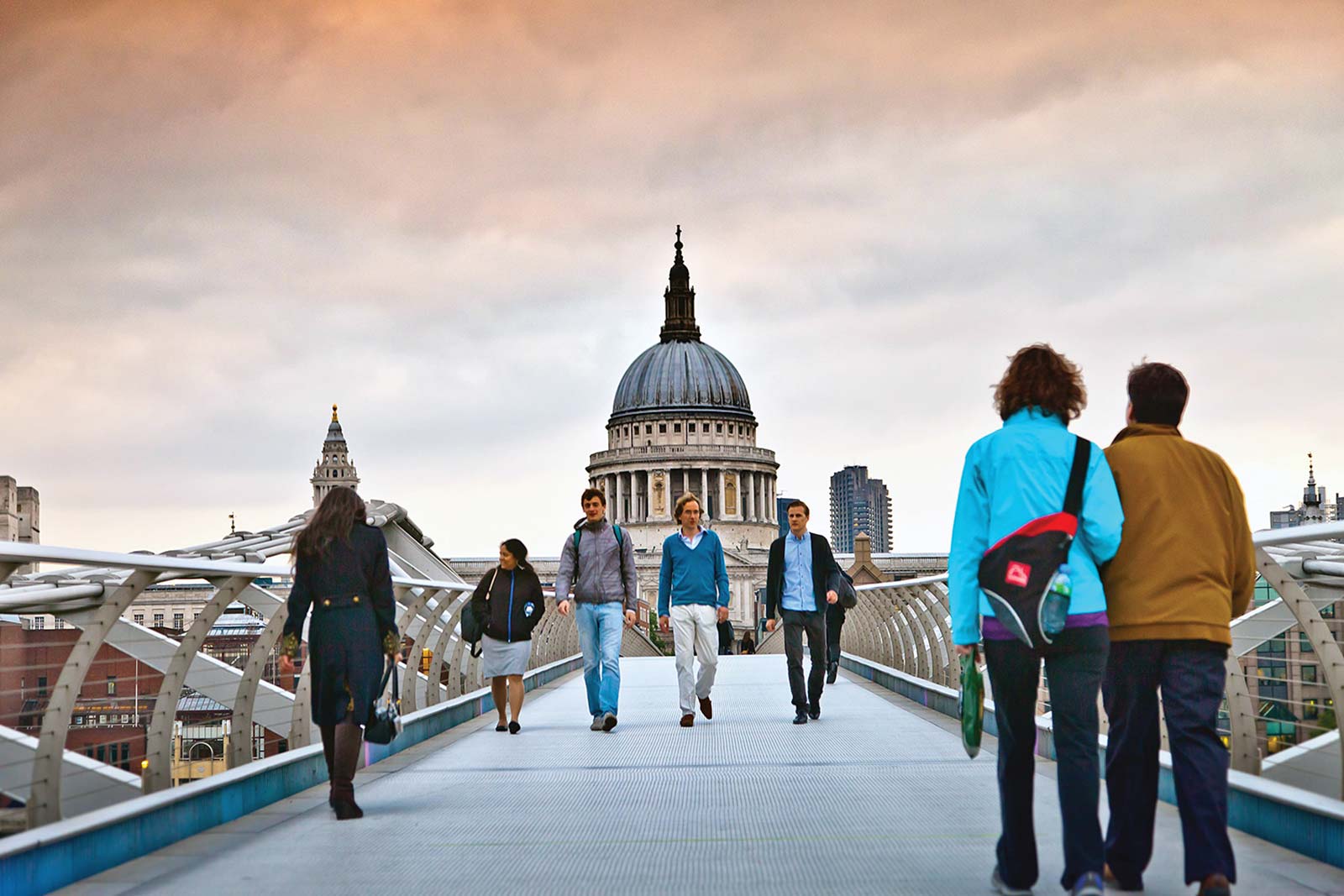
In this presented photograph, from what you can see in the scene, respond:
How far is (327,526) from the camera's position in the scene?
8398mm

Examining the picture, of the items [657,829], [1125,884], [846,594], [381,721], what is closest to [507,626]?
[846,594]

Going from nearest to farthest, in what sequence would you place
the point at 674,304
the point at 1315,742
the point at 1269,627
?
the point at 1315,742 < the point at 1269,627 < the point at 674,304

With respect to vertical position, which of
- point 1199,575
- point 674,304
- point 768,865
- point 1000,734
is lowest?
point 768,865

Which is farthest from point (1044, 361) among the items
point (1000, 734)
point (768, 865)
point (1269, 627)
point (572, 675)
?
point (572, 675)

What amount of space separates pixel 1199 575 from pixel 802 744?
6.15m

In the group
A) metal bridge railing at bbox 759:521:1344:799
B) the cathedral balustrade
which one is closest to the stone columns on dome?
the cathedral balustrade

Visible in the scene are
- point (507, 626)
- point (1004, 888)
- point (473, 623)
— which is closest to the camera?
point (1004, 888)

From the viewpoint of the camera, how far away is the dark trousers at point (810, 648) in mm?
13617

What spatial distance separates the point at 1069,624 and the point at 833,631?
14.9 meters

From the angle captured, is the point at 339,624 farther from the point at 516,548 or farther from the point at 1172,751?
the point at 516,548

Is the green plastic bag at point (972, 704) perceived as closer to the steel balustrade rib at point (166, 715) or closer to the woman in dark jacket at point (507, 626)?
the steel balustrade rib at point (166, 715)

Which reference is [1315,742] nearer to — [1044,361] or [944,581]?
[1044,361]

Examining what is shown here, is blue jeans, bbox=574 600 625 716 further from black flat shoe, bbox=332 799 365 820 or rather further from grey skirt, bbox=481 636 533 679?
black flat shoe, bbox=332 799 365 820

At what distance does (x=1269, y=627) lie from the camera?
36.4 ft
